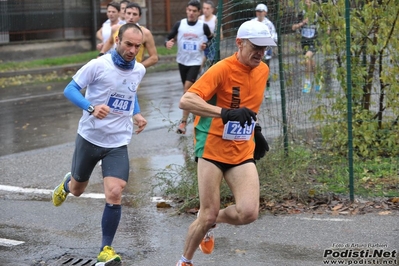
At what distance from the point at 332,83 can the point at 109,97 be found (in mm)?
3374

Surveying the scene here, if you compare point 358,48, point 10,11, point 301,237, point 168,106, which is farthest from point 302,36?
point 10,11

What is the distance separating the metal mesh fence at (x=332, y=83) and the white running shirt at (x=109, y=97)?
2.28 meters

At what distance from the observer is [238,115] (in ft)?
18.0

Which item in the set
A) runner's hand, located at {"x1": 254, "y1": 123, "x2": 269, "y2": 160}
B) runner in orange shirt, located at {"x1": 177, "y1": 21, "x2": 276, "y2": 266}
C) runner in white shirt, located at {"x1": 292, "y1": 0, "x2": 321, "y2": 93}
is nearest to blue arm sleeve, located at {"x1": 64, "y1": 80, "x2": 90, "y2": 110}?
runner in orange shirt, located at {"x1": 177, "y1": 21, "x2": 276, "y2": 266}

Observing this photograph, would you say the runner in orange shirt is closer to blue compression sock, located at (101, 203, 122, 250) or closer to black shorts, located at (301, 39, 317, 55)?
blue compression sock, located at (101, 203, 122, 250)

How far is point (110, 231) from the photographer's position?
6.32m

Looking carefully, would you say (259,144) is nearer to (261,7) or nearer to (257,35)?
(257,35)

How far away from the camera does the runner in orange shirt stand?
5.68m

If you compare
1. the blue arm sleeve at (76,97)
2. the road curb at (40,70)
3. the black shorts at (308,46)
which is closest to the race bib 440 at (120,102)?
the blue arm sleeve at (76,97)

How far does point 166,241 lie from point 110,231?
0.70 m

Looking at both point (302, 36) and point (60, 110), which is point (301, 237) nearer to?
point (302, 36)

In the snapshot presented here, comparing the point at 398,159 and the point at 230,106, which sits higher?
the point at 230,106

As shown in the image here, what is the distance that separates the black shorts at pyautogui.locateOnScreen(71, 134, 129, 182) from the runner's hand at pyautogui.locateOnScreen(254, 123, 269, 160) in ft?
3.69

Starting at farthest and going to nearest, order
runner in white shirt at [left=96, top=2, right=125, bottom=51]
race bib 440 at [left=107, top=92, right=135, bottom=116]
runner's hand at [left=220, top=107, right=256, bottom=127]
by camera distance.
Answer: runner in white shirt at [left=96, top=2, right=125, bottom=51], race bib 440 at [left=107, top=92, right=135, bottom=116], runner's hand at [left=220, top=107, right=256, bottom=127]
